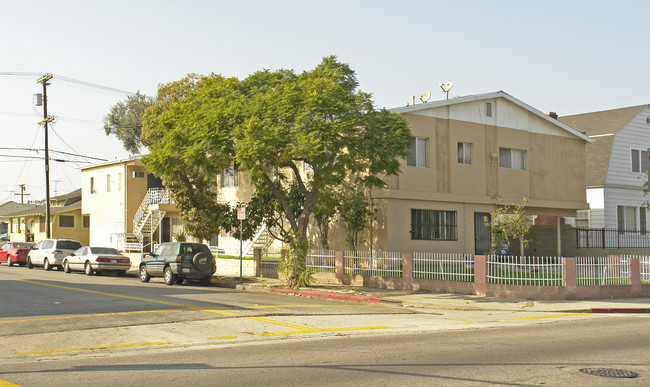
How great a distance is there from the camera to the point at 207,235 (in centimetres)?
3497

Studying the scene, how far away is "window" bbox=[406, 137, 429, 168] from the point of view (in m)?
29.1

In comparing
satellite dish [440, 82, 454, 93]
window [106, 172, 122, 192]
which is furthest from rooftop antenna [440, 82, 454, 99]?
window [106, 172, 122, 192]

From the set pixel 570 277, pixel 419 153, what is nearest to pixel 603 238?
pixel 419 153

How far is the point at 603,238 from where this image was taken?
114 ft

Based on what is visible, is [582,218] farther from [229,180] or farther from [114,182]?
[114,182]

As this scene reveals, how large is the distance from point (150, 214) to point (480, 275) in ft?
83.4

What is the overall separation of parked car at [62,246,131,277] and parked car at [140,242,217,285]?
224 inches

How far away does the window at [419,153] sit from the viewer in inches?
1147

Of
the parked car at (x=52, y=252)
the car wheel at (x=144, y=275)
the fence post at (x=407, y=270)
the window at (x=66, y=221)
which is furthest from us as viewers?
the window at (x=66, y=221)

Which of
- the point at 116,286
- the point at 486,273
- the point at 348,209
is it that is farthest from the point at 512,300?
the point at 116,286

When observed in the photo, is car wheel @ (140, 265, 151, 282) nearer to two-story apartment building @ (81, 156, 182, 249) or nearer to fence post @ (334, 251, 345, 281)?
fence post @ (334, 251, 345, 281)

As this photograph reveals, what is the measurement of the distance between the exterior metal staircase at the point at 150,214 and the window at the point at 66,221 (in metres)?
14.6

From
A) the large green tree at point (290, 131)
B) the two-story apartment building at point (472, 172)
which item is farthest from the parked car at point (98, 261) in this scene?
the two-story apartment building at point (472, 172)

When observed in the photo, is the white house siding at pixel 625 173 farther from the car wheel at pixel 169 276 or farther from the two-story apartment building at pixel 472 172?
the car wheel at pixel 169 276
